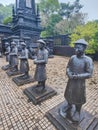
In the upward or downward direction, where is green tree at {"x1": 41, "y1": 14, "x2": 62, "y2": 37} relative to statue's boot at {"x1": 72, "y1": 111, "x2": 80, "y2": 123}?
upward

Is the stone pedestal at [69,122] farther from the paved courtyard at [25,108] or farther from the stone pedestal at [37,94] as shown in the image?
the stone pedestal at [37,94]

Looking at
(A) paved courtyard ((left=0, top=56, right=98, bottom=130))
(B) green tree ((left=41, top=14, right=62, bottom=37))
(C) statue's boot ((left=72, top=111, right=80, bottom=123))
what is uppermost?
(B) green tree ((left=41, top=14, right=62, bottom=37))

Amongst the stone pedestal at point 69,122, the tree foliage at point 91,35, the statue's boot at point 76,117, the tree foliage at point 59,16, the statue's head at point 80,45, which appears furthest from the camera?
the tree foliage at point 59,16

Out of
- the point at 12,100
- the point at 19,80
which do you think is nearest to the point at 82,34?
the point at 19,80

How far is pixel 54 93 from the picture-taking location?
4.65 meters

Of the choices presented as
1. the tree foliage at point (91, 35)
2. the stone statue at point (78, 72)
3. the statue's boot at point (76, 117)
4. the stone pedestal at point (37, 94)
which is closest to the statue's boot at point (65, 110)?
the statue's boot at point (76, 117)

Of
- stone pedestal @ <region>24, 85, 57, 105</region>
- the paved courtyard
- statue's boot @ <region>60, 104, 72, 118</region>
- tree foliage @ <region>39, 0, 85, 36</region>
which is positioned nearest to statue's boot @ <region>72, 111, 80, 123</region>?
statue's boot @ <region>60, 104, 72, 118</region>

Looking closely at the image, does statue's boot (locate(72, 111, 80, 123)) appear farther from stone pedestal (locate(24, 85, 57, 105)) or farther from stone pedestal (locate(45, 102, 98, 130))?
stone pedestal (locate(24, 85, 57, 105))

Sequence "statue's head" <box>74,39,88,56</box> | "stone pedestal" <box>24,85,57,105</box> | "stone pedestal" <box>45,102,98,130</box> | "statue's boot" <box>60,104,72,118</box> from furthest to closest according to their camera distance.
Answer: "stone pedestal" <box>24,85,57,105</box>
"statue's boot" <box>60,104,72,118</box>
"stone pedestal" <box>45,102,98,130</box>
"statue's head" <box>74,39,88,56</box>

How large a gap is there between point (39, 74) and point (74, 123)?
201 cm

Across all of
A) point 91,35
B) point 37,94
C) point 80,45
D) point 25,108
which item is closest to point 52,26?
point 91,35

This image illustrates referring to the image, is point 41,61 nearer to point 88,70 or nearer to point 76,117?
point 88,70

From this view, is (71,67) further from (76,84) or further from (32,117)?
(32,117)

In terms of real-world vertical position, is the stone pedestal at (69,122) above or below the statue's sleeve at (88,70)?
below
